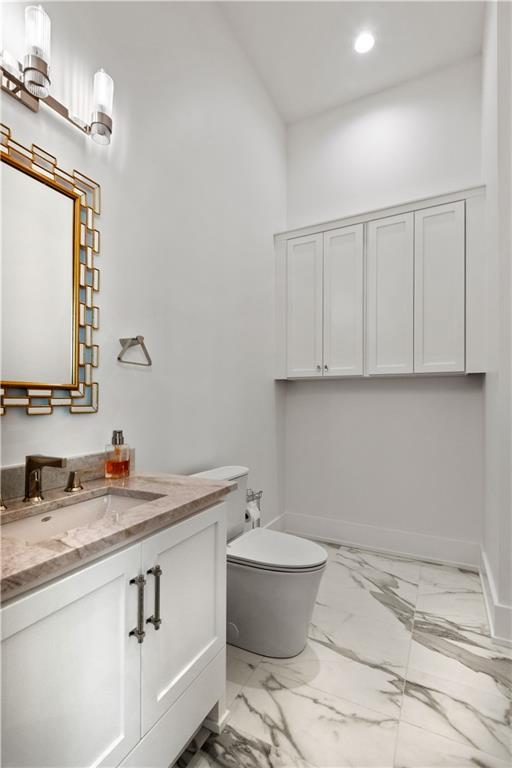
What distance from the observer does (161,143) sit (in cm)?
180

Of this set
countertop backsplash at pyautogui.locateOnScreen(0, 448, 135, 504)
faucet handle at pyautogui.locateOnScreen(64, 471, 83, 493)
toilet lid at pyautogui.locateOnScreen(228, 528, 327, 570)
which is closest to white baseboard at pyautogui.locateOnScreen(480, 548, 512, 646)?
toilet lid at pyautogui.locateOnScreen(228, 528, 327, 570)

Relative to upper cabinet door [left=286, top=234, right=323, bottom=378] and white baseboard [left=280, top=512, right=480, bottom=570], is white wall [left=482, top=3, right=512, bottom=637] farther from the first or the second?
upper cabinet door [left=286, top=234, right=323, bottom=378]

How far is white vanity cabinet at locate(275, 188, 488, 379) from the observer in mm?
2381

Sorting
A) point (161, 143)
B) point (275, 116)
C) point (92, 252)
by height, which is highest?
point (275, 116)

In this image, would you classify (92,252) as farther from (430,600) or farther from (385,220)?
(430,600)

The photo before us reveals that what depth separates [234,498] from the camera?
1.91 m

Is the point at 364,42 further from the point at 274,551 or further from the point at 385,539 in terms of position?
the point at 385,539

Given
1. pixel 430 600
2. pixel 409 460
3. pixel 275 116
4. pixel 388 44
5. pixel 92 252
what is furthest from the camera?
pixel 275 116

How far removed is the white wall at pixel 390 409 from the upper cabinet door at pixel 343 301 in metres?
0.24

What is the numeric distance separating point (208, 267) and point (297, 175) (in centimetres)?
154

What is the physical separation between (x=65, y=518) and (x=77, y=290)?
0.75 m

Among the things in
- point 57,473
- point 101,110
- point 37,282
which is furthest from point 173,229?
point 57,473

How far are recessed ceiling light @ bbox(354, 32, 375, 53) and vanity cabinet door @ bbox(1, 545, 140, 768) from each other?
3.06 m

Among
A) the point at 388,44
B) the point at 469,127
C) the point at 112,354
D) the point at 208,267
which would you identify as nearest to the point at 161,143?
the point at 208,267
